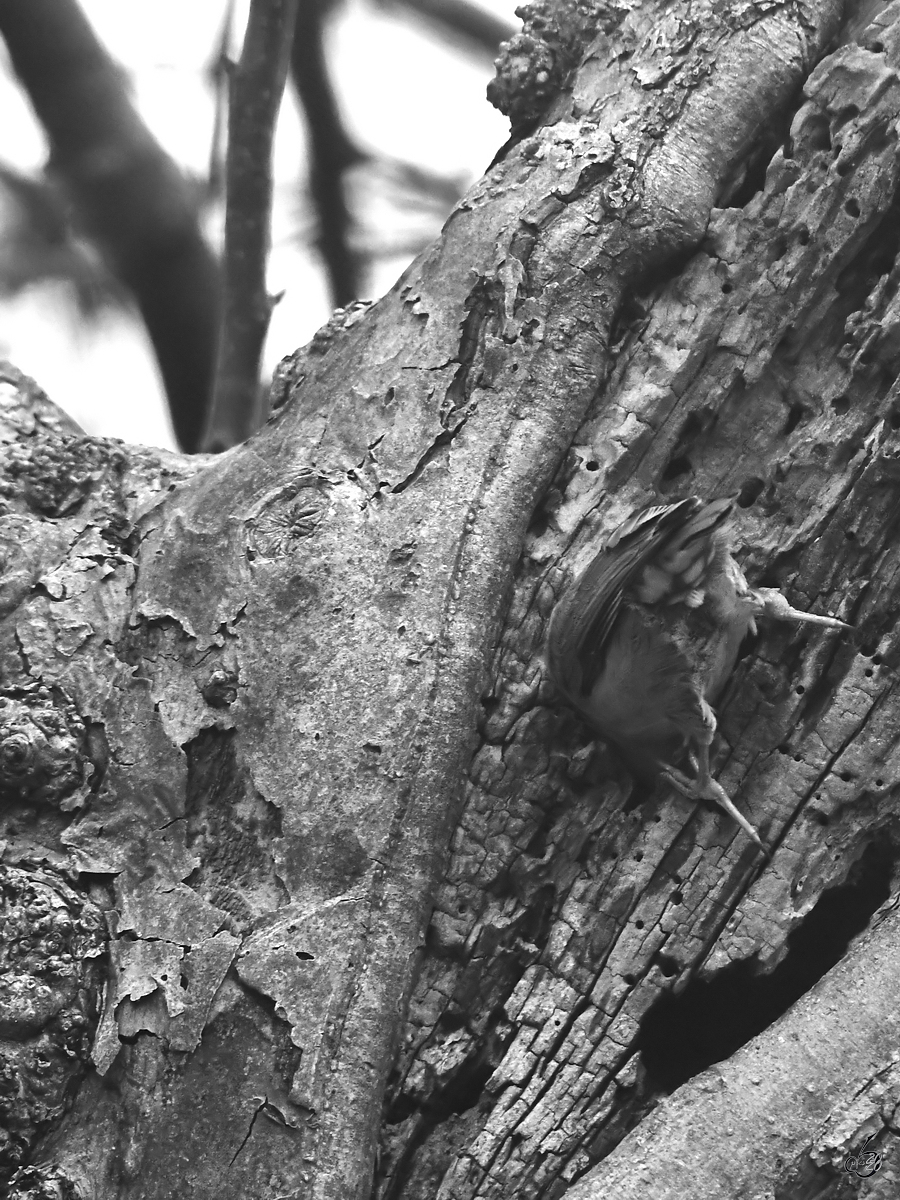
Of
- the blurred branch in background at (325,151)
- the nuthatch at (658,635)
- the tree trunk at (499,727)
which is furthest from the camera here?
the blurred branch in background at (325,151)

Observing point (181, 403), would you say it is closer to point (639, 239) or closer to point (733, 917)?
point (639, 239)

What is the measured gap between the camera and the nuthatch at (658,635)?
162 centimetres

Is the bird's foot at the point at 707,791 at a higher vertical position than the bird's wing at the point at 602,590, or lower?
lower

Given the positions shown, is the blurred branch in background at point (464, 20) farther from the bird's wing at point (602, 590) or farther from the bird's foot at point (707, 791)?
the bird's foot at point (707, 791)

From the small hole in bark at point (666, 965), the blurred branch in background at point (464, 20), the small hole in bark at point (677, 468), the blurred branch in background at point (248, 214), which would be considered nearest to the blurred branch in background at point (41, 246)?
the blurred branch in background at point (248, 214)

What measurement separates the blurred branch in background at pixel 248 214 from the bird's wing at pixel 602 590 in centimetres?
161

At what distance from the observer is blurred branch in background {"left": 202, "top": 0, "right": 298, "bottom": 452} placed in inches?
109

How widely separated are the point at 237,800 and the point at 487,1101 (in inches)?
23.0

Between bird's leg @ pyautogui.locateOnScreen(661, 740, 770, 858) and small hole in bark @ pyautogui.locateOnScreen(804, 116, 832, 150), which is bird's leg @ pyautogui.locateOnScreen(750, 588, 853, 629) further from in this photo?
small hole in bark @ pyautogui.locateOnScreen(804, 116, 832, 150)

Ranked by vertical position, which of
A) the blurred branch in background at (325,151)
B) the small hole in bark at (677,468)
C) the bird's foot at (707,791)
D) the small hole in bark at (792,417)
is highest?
the blurred branch in background at (325,151)

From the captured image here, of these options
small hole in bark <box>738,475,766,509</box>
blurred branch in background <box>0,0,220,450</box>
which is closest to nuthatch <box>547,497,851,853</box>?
small hole in bark <box>738,475,766,509</box>

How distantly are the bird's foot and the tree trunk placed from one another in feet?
0.10

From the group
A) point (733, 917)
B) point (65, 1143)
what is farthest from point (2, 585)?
point (733, 917)

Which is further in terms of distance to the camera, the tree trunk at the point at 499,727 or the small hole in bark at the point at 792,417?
the small hole in bark at the point at 792,417
